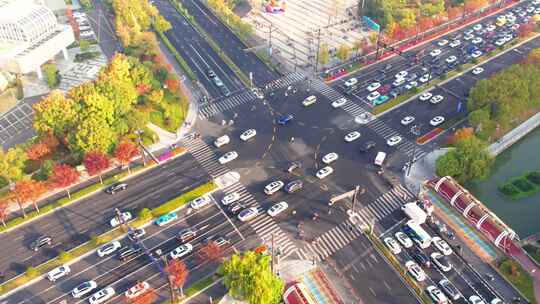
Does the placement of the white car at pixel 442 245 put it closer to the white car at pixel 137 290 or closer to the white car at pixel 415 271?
the white car at pixel 415 271

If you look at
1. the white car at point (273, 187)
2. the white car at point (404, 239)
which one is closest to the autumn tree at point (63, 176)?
the white car at point (273, 187)

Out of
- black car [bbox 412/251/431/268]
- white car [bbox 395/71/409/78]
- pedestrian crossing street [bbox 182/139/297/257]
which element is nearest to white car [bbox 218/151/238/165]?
pedestrian crossing street [bbox 182/139/297/257]

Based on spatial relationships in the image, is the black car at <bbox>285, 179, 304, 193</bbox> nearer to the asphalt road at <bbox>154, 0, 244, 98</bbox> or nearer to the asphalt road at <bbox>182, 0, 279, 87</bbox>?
the asphalt road at <bbox>154, 0, 244, 98</bbox>

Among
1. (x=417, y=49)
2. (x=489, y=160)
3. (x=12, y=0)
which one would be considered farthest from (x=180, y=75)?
(x=489, y=160)

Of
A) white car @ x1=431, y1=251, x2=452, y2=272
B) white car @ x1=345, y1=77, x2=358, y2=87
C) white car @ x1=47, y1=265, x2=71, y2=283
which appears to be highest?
white car @ x1=345, y1=77, x2=358, y2=87

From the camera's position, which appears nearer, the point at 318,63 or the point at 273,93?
the point at 273,93

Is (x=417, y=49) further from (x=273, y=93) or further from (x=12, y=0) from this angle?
(x=12, y=0)
